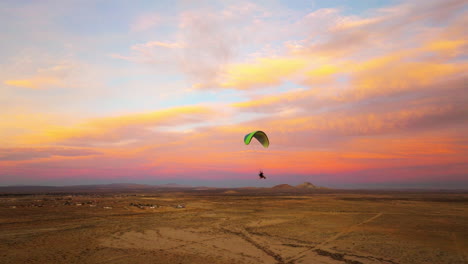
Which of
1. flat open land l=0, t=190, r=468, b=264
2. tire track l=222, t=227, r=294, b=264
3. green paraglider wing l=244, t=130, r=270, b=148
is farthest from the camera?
green paraglider wing l=244, t=130, r=270, b=148

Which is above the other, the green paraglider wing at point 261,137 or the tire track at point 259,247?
the green paraglider wing at point 261,137

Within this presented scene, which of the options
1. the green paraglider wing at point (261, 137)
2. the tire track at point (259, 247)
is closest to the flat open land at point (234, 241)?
the tire track at point (259, 247)

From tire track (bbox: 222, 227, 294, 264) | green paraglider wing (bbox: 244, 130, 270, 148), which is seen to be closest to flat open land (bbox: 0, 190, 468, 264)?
tire track (bbox: 222, 227, 294, 264)

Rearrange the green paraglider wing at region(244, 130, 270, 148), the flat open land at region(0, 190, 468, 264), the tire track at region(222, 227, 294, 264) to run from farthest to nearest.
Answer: the green paraglider wing at region(244, 130, 270, 148)
the flat open land at region(0, 190, 468, 264)
the tire track at region(222, 227, 294, 264)

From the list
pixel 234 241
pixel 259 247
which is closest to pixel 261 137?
pixel 234 241

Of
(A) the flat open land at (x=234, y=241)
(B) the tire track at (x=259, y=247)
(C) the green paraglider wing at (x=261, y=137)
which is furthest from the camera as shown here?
(C) the green paraglider wing at (x=261, y=137)

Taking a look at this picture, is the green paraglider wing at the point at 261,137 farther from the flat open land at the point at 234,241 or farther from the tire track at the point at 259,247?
the tire track at the point at 259,247

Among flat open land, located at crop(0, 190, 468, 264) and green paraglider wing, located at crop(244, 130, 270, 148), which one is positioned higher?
green paraglider wing, located at crop(244, 130, 270, 148)

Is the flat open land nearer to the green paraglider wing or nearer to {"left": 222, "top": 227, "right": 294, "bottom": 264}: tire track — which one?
{"left": 222, "top": 227, "right": 294, "bottom": 264}: tire track

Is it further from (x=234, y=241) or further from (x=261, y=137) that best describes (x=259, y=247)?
(x=261, y=137)

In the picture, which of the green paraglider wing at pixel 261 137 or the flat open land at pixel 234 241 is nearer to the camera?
the flat open land at pixel 234 241

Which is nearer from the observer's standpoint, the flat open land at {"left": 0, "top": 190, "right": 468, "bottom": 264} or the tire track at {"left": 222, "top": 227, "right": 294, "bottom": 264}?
the tire track at {"left": 222, "top": 227, "right": 294, "bottom": 264}

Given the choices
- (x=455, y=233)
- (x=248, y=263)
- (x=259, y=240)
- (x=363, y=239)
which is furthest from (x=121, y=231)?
(x=455, y=233)
